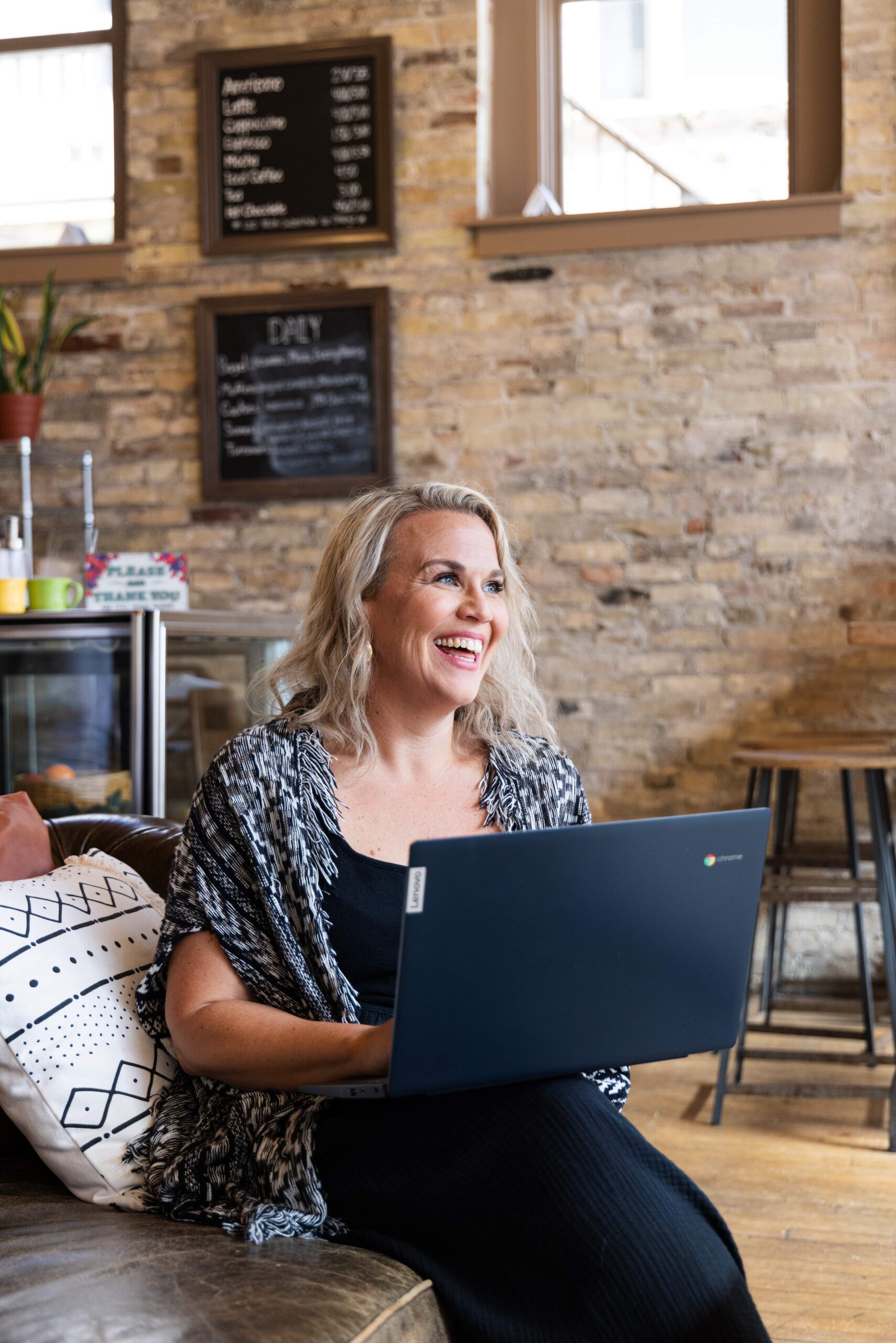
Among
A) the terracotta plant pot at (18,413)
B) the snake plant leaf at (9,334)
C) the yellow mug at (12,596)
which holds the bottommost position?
the yellow mug at (12,596)

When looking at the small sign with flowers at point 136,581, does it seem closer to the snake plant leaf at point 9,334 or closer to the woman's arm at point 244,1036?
the snake plant leaf at point 9,334

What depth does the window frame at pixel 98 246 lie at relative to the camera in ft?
13.6

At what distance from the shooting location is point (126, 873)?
186 centimetres

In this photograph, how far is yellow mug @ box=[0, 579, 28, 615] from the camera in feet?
9.59

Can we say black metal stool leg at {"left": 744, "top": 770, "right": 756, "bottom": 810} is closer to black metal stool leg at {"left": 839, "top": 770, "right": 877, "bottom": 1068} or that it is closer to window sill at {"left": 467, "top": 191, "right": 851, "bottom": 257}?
black metal stool leg at {"left": 839, "top": 770, "right": 877, "bottom": 1068}

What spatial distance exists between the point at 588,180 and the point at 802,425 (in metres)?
0.99

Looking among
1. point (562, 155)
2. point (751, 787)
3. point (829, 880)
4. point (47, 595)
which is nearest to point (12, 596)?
point (47, 595)

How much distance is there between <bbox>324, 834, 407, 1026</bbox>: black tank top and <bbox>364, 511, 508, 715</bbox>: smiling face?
0.27m

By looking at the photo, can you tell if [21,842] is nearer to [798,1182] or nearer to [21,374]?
[798,1182]

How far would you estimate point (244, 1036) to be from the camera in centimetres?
142

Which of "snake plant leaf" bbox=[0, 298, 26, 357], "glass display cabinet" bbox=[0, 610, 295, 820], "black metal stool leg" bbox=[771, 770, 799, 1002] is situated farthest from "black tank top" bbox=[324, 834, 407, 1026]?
"snake plant leaf" bbox=[0, 298, 26, 357]

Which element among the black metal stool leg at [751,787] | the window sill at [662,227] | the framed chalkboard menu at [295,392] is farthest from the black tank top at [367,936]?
the window sill at [662,227]

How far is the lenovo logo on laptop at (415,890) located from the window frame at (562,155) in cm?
308

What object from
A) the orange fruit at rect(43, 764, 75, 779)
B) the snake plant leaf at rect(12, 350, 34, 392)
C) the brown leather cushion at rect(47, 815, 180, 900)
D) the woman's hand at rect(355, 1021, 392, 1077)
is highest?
the snake plant leaf at rect(12, 350, 34, 392)
